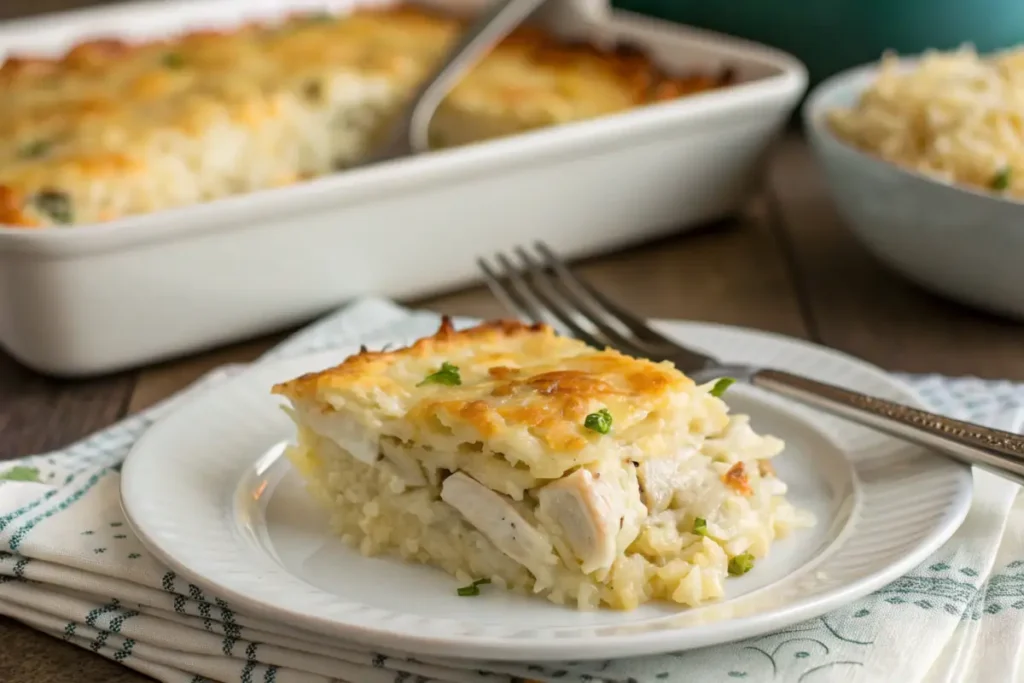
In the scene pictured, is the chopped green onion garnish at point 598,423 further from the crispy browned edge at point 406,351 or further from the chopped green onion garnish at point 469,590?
the crispy browned edge at point 406,351

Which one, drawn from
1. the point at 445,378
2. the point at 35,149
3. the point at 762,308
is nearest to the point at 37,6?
the point at 35,149

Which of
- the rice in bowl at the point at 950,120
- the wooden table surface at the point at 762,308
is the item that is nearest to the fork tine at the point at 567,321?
the wooden table surface at the point at 762,308

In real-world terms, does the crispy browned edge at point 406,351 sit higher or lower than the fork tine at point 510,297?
higher

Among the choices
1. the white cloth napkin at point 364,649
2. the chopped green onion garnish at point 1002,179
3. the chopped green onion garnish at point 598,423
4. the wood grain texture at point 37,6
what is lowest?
the wood grain texture at point 37,6

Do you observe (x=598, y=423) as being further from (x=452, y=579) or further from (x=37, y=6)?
(x=37, y=6)

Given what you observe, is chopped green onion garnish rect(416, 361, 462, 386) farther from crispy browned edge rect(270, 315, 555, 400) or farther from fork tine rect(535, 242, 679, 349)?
fork tine rect(535, 242, 679, 349)

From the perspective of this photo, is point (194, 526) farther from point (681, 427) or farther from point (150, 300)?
point (150, 300)

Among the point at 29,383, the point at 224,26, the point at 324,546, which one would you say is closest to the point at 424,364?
the point at 324,546
